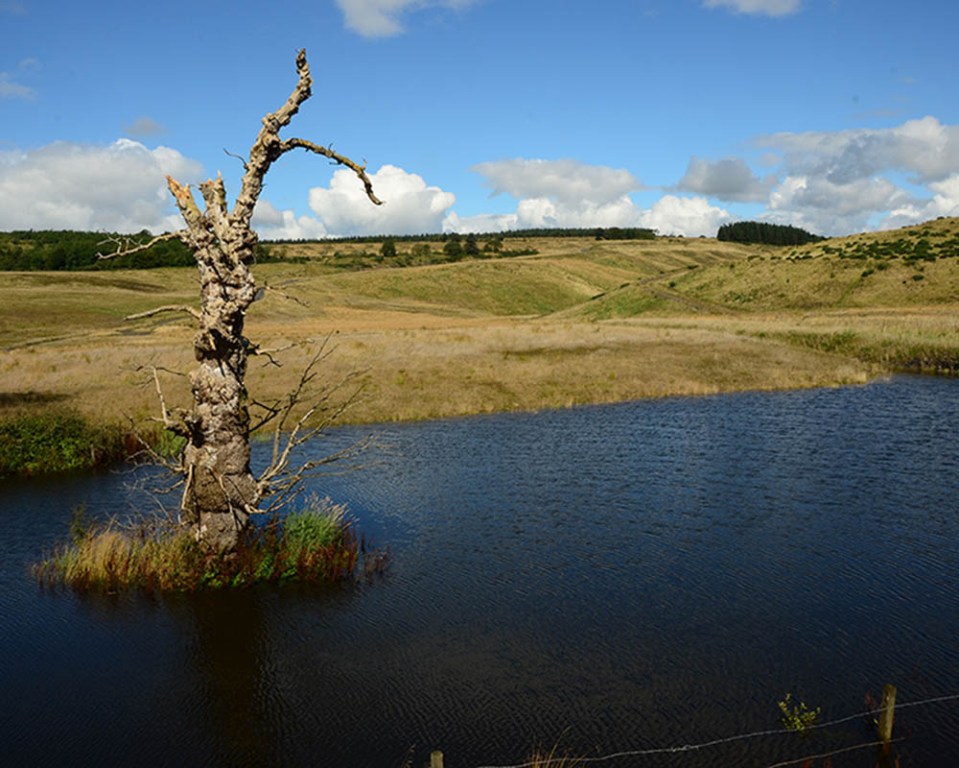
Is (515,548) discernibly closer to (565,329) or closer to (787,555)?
(787,555)

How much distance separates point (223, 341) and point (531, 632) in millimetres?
8801

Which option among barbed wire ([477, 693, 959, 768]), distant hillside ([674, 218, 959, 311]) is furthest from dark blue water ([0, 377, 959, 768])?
distant hillside ([674, 218, 959, 311])

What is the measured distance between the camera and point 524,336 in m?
63.7

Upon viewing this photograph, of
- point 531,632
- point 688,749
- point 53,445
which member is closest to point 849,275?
point 53,445

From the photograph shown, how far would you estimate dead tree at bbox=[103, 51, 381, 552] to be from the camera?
1742 centimetres

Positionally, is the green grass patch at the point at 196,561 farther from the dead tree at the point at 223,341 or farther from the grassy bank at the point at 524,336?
the grassy bank at the point at 524,336

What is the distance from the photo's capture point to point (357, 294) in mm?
132625

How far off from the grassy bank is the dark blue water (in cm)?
547

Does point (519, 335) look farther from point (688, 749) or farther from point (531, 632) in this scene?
point (688, 749)

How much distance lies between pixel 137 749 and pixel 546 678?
6.37 metres

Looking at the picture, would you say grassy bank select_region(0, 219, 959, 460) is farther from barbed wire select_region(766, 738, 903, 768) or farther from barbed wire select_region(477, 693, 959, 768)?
barbed wire select_region(766, 738, 903, 768)

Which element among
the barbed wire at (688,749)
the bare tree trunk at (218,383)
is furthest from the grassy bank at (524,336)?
the barbed wire at (688,749)

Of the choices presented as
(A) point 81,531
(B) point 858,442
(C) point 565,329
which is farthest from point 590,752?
(C) point 565,329

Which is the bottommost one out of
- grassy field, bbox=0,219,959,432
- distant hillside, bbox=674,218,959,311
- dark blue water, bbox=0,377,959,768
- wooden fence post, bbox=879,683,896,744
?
dark blue water, bbox=0,377,959,768
